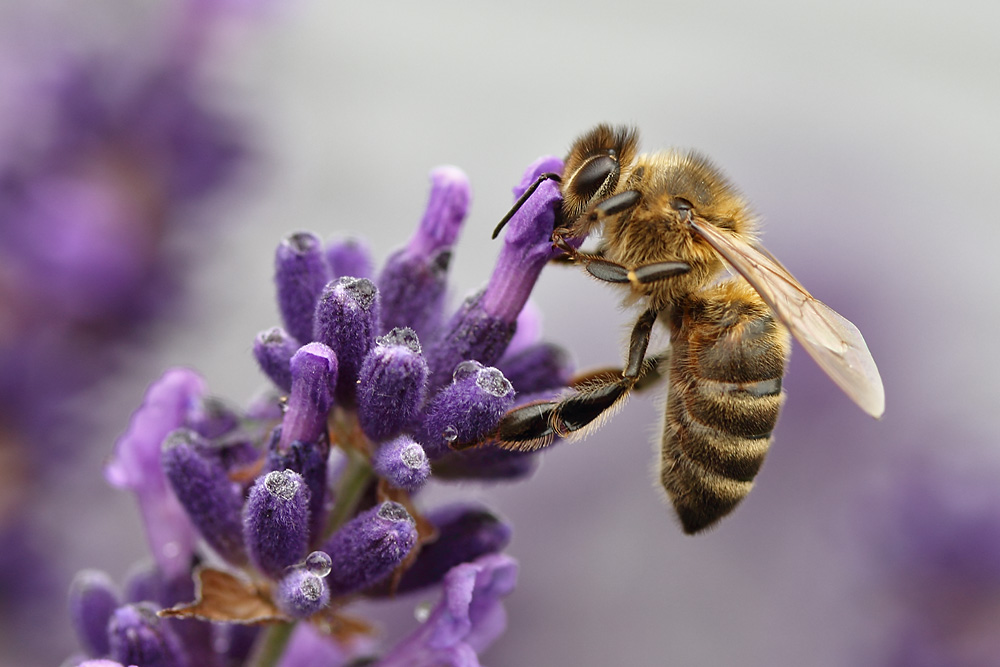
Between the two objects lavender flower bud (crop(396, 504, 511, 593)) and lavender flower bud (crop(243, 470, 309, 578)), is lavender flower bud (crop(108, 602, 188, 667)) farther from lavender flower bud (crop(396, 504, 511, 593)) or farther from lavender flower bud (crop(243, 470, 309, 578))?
lavender flower bud (crop(396, 504, 511, 593))

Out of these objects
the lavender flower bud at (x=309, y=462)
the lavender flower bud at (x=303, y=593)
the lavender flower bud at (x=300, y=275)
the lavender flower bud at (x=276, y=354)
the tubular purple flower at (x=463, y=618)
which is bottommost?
the tubular purple flower at (x=463, y=618)

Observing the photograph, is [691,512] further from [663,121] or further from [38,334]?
[663,121]

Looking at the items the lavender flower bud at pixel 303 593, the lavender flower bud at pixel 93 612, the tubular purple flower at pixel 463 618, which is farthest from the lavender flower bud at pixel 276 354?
the lavender flower bud at pixel 93 612

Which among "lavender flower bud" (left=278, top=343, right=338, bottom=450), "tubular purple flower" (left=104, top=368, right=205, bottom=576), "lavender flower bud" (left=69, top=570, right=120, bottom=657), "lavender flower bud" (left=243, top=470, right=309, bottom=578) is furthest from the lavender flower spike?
"lavender flower bud" (left=69, top=570, right=120, bottom=657)

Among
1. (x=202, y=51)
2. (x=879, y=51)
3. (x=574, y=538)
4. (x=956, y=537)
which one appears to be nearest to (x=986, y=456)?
(x=956, y=537)

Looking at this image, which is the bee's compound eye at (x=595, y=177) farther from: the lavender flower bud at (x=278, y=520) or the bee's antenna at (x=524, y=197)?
the lavender flower bud at (x=278, y=520)
